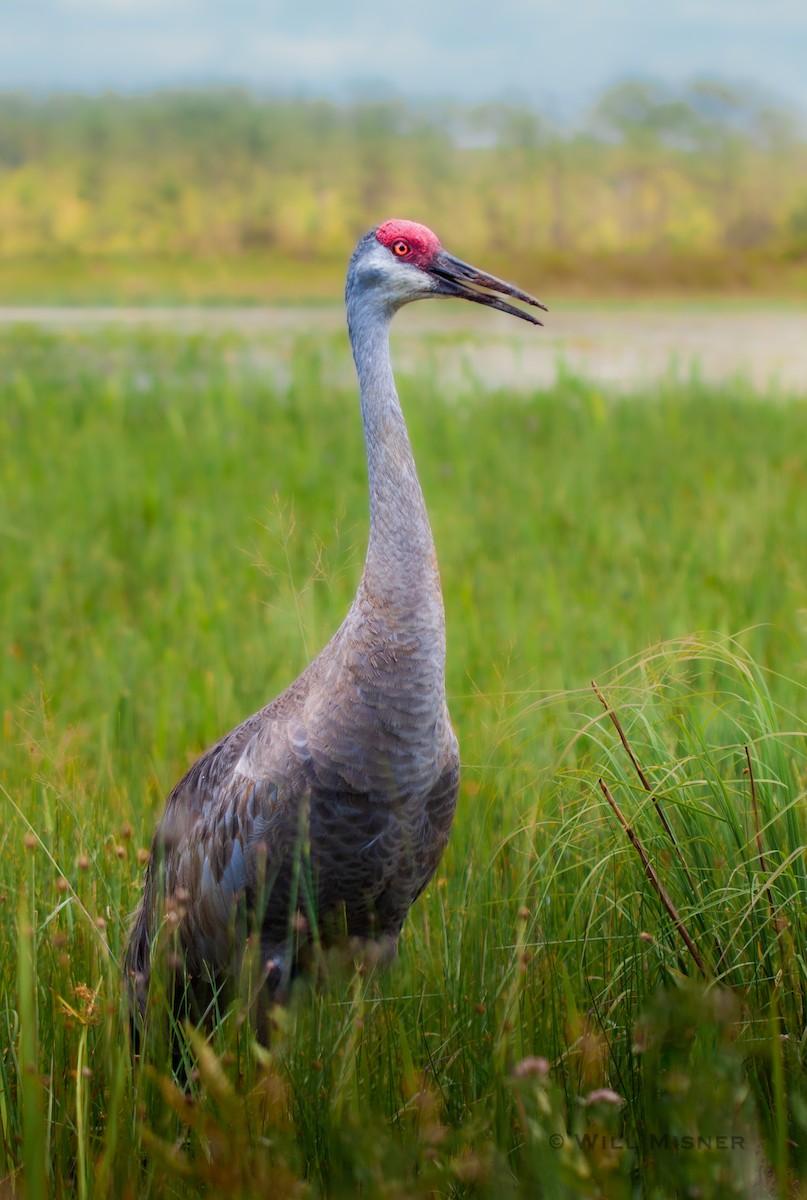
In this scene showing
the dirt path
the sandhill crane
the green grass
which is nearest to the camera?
the green grass

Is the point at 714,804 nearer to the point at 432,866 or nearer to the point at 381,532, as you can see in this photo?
the point at 432,866

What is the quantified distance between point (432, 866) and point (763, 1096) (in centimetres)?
80

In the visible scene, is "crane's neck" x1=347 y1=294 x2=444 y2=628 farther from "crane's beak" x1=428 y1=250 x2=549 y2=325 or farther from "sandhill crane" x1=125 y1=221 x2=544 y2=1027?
"crane's beak" x1=428 y1=250 x2=549 y2=325

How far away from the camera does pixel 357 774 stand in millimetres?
2291

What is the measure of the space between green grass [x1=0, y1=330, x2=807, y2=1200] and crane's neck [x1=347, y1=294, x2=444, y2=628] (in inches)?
2.8

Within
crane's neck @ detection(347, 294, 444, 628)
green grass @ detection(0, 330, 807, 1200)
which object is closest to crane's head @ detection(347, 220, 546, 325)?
crane's neck @ detection(347, 294, 444, 628)

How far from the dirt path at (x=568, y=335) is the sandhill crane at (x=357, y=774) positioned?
24.0ft

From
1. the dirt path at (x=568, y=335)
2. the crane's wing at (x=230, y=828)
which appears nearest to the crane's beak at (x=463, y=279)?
the crane's wing at (x=230, y=828)

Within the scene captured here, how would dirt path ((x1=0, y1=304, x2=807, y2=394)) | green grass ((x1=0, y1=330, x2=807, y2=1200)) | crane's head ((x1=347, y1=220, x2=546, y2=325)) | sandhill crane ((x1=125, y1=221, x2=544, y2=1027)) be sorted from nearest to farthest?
green grass ((x1=0, y1=330, x2=807, y2=1200)) < sandhill crane ((x1=125, y1=221, x2=544, y2=1027)) < crane's head ((x1=347, y1=220, x2=546, y2=325)) < dirt path ((x1=0, y1=304, x2=807, y2=394))

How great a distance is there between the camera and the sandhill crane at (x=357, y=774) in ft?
7.56

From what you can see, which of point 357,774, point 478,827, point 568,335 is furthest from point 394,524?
point 568,335

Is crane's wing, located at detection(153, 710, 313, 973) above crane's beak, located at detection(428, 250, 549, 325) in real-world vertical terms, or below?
below

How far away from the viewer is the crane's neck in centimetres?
235

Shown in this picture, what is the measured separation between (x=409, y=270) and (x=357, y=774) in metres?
1.02
